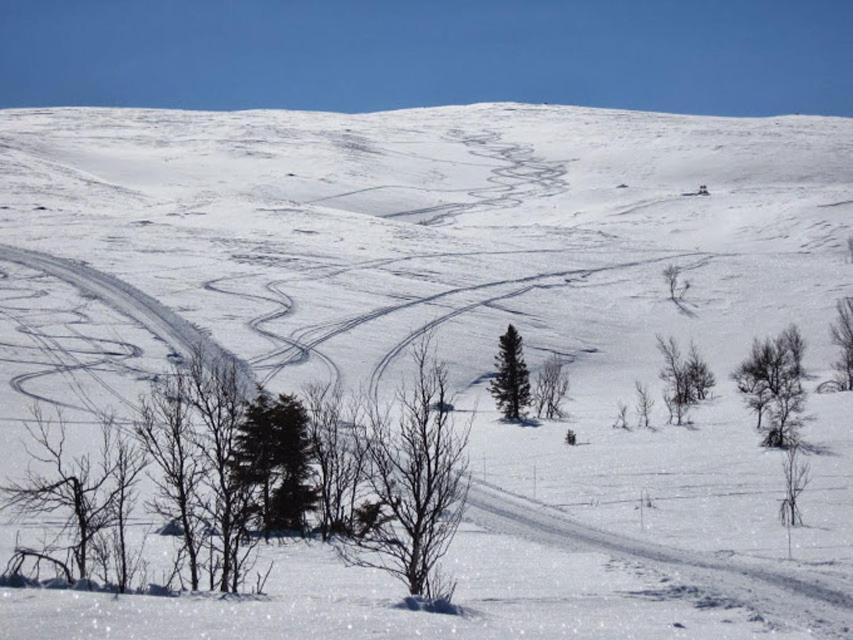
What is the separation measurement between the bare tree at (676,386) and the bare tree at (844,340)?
7.59 metres

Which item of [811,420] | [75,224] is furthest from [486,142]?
[811,420]

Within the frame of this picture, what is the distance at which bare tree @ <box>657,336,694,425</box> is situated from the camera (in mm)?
37481

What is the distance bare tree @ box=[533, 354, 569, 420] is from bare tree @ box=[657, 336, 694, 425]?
5.41 metres

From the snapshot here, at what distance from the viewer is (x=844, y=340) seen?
51781 millimetres

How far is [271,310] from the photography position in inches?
2151

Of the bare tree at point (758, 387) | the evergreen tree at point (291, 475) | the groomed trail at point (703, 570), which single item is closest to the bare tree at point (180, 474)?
the evergreen tree at point (291, 475)

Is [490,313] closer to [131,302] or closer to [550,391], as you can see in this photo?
[550,391]

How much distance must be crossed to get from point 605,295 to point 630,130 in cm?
10441

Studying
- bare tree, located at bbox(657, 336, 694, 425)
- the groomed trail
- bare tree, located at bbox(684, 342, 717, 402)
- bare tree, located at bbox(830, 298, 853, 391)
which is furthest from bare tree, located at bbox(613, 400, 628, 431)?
bare tree, located at bbox(830, 298, 853, 391)

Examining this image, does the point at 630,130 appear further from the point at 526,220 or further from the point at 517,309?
the point at 517,309

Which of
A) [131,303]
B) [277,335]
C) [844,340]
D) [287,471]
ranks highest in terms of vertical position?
[131,303]

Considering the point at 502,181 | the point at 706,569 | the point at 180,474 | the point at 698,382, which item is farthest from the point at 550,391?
the point at 502,181

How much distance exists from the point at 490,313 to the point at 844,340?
74.0 feet

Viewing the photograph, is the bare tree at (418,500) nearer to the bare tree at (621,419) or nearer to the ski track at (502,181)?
the bare tree at (621,419)
